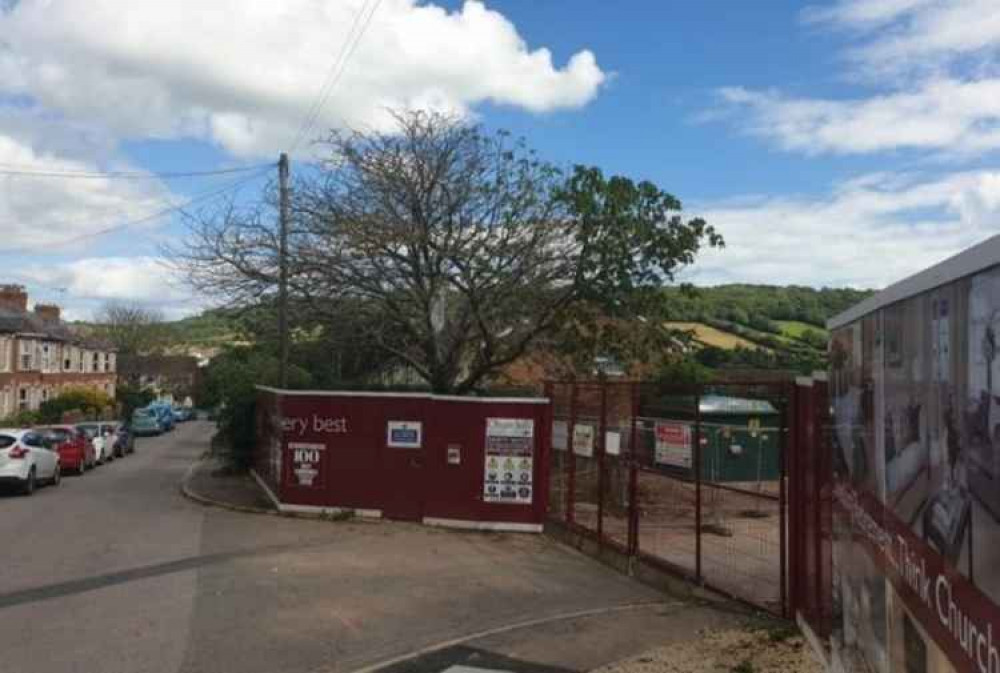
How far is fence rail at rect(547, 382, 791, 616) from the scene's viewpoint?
985cm

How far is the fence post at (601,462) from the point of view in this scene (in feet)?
41.7

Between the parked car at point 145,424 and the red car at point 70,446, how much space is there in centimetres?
3393

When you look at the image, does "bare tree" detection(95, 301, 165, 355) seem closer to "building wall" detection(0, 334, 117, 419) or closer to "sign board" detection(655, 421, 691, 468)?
"building wall" detection(0, 334, 117, 419)

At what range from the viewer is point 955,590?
3.03m

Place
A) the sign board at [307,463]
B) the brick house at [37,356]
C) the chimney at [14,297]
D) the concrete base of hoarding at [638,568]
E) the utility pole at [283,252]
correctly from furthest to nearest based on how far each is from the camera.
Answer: the chimney at [14,297] < the brick house at [37,356] < the utility pole at [283,252] < the sign board at [307,463] < the concrete base of hoarding at [638,568]

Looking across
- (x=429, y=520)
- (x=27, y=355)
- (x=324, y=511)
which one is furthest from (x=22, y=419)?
(x=429, y=520)

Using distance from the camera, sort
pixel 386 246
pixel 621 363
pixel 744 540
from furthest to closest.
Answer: pixel 621 363 → pixel 386 246 → pixel 744 540

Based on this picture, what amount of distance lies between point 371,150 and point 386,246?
6.94 ft

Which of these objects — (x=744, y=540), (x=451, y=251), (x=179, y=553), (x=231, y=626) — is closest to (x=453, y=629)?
(x=231, y=626)

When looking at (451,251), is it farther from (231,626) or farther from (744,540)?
(231,626)

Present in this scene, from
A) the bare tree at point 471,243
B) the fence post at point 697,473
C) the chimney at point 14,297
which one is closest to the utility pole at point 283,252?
the bare tree at point 471,243

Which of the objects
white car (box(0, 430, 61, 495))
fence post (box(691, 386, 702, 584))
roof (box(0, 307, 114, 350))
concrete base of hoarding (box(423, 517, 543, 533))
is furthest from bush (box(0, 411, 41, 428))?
fence post (box(691, 386, 702, 584))

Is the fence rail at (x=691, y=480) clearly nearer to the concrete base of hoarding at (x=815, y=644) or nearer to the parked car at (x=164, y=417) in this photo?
the concrete base of hoarding at (x=815, y=644)

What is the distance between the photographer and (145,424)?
2566 inches
